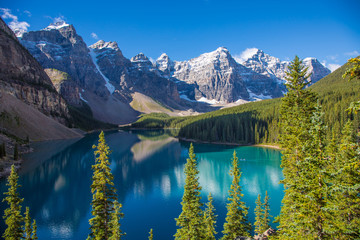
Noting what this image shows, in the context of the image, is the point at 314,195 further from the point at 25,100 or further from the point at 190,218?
the point at 25,100

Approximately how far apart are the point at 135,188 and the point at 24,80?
405 feet

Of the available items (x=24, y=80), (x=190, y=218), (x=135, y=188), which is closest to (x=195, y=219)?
(x=190, y=218)

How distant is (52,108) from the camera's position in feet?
463

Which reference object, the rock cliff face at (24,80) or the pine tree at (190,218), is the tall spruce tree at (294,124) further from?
the rock cliff face at (24,80)

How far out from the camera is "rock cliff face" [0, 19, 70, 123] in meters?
115

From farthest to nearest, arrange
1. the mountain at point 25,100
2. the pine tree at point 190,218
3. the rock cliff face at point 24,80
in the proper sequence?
the rock cliff face at point 24,80
the mountain at point 25,100
the pine tree at point 190,218

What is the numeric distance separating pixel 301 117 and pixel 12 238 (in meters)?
23.2

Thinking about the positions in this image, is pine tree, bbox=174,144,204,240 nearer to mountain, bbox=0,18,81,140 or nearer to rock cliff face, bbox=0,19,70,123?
mountain, bbox=0,18,81,140

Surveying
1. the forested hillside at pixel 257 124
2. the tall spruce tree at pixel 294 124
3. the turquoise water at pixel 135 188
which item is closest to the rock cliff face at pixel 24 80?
the turquoise water at pixel 135 188

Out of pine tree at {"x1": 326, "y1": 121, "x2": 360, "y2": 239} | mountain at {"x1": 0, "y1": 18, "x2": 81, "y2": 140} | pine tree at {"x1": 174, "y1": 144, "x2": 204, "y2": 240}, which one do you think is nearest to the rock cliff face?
mountain at {"x1": 0, "y1": 18, "x2": 81, "y2": 140}

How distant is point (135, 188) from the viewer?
42125mm

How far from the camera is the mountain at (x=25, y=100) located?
87000 mm

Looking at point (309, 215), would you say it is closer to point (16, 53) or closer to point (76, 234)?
point (76, 234)

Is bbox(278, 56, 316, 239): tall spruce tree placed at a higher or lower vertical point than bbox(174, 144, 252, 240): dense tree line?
higher
